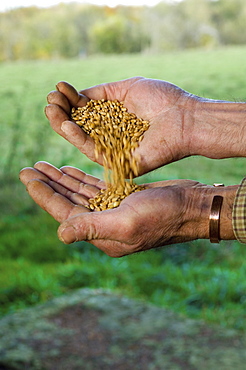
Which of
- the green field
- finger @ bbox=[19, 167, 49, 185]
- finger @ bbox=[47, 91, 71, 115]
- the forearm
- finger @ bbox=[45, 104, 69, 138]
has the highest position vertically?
finger @ bbox=[47, 91, 71, 115]

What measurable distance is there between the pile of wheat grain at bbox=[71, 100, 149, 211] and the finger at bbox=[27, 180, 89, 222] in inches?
3.0

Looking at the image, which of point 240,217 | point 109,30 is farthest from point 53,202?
point 109,30

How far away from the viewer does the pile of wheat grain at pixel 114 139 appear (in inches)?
61.7

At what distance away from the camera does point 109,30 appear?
4.65m

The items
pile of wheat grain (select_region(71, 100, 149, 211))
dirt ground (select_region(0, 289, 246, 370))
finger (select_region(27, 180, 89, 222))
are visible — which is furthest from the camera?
dirt ground (select_region(0, 289, 246, 370))

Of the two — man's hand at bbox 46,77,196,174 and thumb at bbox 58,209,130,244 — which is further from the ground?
man's hand at bbox 46,77,196,174

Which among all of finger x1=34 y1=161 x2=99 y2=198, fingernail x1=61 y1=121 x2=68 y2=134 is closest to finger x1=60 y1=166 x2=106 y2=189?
finger x1=34 y1=161 x2=99 y2=198

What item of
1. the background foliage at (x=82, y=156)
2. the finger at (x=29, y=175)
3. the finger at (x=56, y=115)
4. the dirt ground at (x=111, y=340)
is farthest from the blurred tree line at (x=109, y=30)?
the finger at (x=29, y=175)

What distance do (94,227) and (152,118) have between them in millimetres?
583

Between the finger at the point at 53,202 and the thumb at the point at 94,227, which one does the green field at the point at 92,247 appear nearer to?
the finger at the point at 53,202

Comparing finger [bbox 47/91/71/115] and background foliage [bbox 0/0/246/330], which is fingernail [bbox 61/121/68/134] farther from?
background foliage [bbox 0/0/246/330]

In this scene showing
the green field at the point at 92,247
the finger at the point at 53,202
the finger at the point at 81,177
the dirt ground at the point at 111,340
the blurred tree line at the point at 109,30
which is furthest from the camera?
the blurred tree line at the point at 109,30

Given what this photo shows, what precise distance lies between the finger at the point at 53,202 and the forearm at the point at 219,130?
0.45m

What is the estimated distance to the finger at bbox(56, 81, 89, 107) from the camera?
67.6 inches
